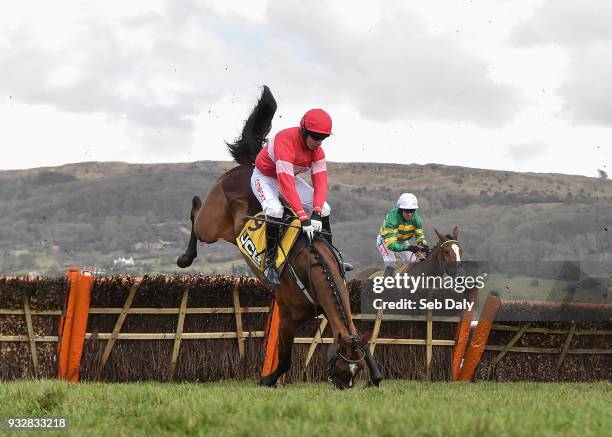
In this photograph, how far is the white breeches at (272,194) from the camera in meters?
10.2

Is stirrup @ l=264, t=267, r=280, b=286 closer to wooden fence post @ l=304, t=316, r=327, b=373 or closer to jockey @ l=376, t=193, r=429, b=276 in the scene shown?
wooden fence post @ l=304, t=316, r=327, b=373

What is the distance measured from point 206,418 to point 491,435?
207 cm

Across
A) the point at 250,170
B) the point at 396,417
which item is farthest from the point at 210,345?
the point at 396,417

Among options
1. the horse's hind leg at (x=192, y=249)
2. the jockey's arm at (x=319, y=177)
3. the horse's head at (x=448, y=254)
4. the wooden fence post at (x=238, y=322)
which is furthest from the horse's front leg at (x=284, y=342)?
the horse's head at (x=448, y=254)

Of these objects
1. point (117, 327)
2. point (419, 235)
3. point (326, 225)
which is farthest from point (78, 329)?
point (419, 235)

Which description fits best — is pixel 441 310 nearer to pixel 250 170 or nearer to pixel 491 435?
pixel 250 170

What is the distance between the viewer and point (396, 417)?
18.9ft

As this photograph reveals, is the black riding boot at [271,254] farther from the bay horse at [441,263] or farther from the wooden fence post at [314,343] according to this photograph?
the bay horse at [441,263]

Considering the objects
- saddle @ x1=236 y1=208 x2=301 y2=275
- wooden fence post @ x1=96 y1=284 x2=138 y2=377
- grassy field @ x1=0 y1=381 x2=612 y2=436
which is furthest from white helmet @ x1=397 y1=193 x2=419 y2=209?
grassy field @ x1=0 y1=381 x2=612 y2=436

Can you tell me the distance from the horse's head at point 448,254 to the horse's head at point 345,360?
6.06 m

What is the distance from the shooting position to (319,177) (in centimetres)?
1041

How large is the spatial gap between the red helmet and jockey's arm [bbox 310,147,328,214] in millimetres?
519

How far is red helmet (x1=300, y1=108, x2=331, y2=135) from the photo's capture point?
32.4 feet

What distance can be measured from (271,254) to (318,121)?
1608 millimetres
